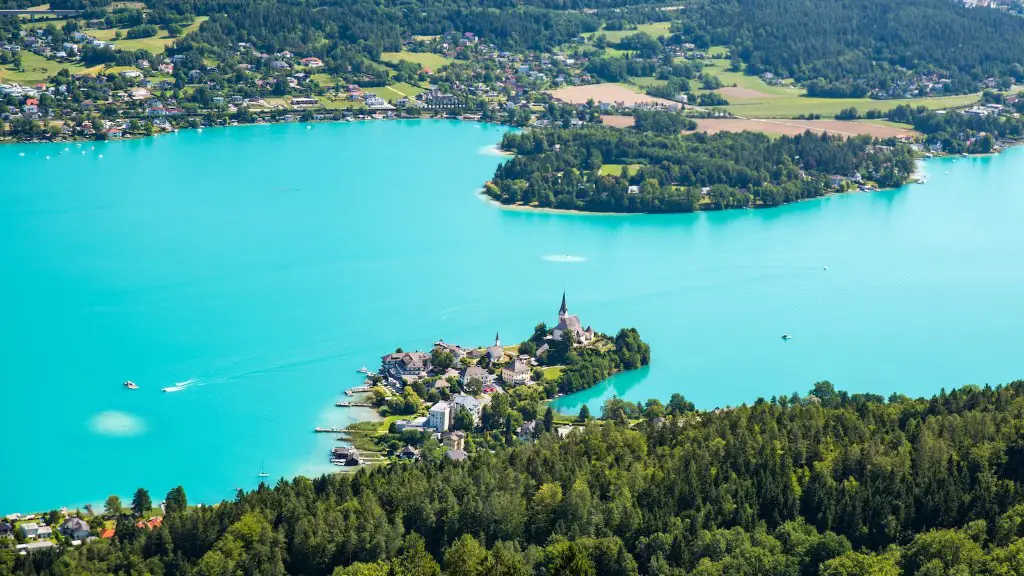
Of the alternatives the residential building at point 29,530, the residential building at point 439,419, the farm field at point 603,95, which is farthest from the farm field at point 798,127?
the residential building at point 29,530

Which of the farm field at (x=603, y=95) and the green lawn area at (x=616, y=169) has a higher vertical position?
the farm field at (x=603, y=95)

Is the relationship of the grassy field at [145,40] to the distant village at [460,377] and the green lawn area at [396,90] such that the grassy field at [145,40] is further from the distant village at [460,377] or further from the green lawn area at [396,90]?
the distant village at [460,377]

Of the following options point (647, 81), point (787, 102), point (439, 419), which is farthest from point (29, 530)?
point (647, 81)

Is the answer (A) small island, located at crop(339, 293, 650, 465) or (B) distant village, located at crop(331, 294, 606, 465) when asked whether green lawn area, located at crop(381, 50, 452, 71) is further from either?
(B) distant village, located at crop(331, 294, 606, 465)

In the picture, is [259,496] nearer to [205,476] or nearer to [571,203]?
[205,476]

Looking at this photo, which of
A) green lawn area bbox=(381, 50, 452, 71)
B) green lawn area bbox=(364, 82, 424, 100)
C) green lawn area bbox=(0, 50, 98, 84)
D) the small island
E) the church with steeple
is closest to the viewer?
the small island

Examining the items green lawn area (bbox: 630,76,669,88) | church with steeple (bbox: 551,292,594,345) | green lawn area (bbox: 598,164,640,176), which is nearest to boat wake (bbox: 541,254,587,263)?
church with steeple (bbox: 551,292,594,345)
